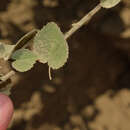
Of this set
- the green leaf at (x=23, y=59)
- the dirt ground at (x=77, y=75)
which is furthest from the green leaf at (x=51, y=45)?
the dirt ground at (x=77, y=75)

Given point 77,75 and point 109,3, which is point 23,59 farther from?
point 77,75

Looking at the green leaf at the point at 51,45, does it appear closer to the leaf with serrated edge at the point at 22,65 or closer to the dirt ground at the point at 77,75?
the leaf with serrated edge at the point at 22,65

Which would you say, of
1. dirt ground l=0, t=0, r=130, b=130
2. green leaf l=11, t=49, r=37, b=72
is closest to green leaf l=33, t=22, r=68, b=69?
green leaf l=11, t=49, r=37, b=72

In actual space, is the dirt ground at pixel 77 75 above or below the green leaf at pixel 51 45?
below

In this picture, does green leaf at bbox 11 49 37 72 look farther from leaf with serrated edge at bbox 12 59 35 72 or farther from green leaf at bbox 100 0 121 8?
green leaf at bbox 100 0 121 8

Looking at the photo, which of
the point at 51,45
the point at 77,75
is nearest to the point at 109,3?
the point at 51,45

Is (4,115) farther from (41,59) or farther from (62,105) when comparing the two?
(62,105)
